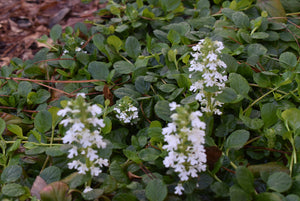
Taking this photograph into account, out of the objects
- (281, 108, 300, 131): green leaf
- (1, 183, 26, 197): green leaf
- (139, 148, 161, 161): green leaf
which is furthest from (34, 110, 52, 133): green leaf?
(281, 108, 300, 131): green leaf

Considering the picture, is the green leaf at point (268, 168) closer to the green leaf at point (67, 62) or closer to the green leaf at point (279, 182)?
the green leaf at point (279, 182)

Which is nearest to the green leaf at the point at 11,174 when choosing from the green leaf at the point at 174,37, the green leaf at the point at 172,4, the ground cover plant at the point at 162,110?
the ground cover plant at the point at 162,110

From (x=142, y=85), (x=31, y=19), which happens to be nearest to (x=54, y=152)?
(x=142, y=85)

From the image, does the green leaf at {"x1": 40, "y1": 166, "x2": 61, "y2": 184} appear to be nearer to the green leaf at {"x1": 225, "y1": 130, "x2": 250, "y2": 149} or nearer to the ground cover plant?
the ground cover plant

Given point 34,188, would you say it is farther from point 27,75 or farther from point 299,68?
point 299,68

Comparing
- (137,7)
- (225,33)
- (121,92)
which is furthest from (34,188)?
(137,7)

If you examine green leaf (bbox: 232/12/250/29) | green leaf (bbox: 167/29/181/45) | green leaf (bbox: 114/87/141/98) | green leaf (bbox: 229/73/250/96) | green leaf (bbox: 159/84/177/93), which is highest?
green leaf (bbox: 232/12/250/29)
